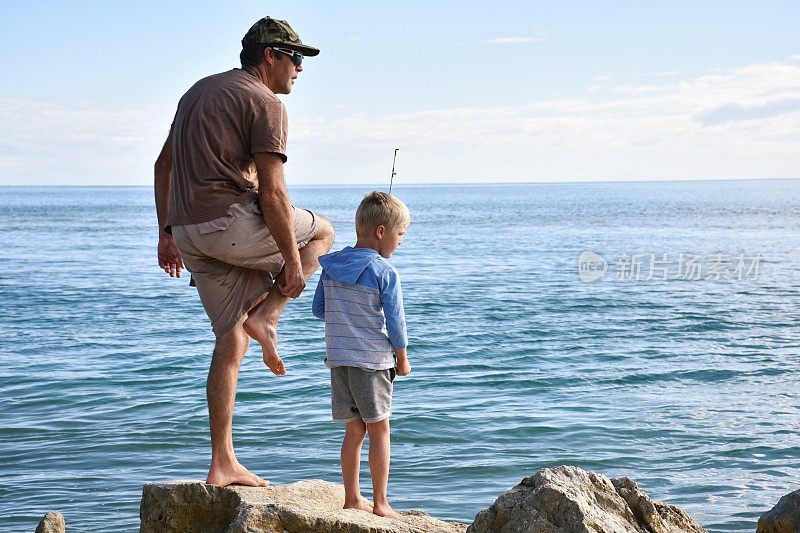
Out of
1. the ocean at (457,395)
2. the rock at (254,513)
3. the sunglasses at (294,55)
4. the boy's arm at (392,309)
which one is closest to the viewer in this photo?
the rock at (254,513)

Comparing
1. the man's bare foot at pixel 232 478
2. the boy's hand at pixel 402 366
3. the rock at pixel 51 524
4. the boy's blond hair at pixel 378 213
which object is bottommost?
the rock at pixel 51 524

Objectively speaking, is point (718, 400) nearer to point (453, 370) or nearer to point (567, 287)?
point (453, 370)

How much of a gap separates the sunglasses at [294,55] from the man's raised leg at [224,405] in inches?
48.3

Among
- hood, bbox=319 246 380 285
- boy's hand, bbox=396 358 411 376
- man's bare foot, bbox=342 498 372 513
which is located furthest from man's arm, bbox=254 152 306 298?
man's bare foot, bbox=342 498 372 513

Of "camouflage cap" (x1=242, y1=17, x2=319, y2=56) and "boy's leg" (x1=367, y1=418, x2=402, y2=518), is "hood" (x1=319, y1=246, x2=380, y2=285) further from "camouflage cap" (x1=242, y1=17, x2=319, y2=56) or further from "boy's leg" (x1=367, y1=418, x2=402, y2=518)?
"camouflage cap" (x1=242, y1=17, x2=319, y2=56)

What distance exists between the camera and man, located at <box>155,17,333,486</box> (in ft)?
14.4

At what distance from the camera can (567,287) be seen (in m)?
20.6

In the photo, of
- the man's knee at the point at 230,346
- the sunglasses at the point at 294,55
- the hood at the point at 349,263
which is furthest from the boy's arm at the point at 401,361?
the sunglasses at the point at 294,55

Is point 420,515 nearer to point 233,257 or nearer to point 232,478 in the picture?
point 232,478

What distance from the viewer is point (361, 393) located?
435 cm

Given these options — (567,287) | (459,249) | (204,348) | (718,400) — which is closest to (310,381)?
(204,348)

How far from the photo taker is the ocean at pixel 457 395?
6.98 m

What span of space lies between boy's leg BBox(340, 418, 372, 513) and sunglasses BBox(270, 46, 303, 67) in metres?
1.64

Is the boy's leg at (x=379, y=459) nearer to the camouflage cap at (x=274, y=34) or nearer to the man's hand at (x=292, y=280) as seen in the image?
the man's hand at (x=292, y=280)
